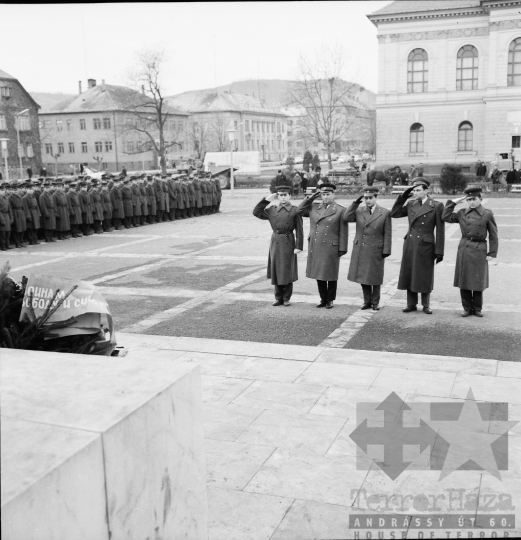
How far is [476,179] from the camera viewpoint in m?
39.1

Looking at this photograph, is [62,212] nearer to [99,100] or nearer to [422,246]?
[422,246]

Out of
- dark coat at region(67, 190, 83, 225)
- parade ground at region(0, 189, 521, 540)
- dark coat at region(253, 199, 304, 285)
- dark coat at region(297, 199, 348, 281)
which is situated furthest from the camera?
dark coat at region(67, 190, 83, 225)

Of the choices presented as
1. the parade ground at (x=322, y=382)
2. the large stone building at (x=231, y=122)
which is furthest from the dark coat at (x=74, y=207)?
the large stone building at (x=231, y=122)

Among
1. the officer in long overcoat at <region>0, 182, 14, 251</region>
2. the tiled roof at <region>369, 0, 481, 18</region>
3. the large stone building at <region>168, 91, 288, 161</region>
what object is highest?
the tiled roof at <region>369, 0, 481, 18</region>

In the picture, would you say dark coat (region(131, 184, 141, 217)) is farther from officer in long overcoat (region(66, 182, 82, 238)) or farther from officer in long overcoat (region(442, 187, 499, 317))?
officer in long overcoat (region(442, 187, 499, 317))

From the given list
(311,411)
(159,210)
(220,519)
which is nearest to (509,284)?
(311,411)

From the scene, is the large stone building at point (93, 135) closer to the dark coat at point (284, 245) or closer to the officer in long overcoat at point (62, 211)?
the officer in long overcoat at point (62, 211)

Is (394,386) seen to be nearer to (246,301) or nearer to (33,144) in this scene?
(246,301)

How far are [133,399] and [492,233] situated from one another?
741cm

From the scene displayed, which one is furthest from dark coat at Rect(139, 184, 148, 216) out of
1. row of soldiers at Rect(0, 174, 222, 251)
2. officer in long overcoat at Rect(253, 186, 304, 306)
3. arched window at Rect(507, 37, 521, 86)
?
→ arched window at Rect(507, 37, 521, 86)

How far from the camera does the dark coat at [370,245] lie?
32.6ft

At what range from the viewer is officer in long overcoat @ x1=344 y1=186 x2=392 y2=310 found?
32.6 ft

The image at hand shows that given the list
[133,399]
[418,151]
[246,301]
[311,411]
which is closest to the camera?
[133,399]

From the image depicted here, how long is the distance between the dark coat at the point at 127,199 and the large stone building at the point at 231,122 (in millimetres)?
59859
